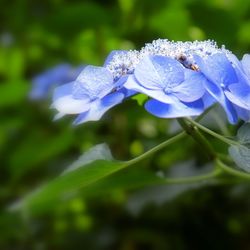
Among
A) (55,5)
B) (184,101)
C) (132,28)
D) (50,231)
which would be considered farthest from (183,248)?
(184,101)

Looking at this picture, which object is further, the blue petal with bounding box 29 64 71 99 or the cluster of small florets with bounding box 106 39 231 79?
the blue petal with bounding box 29 64 71 99

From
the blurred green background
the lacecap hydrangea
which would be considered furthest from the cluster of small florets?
the blurred green background

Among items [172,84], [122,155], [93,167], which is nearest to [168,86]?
[172,84]

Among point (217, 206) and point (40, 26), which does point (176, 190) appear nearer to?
point (217, 206)

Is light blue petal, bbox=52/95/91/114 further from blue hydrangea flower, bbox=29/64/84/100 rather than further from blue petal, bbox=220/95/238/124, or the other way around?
blue hydrangea flower, bbox=29/64/84/100

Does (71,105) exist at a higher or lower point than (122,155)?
higher

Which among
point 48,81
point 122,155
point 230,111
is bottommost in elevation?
point 122,155

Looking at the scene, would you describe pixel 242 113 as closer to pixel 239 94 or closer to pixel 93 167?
pixel 239 94
